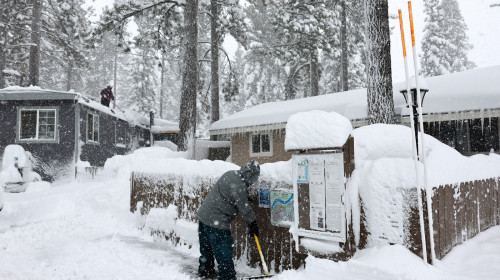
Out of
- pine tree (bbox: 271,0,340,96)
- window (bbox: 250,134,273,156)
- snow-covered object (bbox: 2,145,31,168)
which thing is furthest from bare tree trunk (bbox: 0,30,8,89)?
pine tree (bbox: 271,0,340,96)

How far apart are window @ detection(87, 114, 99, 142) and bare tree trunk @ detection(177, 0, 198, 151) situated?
20.0 feet

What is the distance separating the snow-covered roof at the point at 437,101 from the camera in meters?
9.94

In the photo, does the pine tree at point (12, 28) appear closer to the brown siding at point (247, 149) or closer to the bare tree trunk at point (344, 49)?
the brown siding at point (247, 149)

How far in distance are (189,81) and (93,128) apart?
702 cm

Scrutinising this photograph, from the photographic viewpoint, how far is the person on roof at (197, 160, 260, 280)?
16.1 feet

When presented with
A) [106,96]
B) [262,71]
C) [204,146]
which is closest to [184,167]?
[204,146]

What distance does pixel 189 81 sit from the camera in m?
14.5

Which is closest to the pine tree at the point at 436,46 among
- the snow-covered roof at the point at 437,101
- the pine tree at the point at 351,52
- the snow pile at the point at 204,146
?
the pine tree at the point at 351,52

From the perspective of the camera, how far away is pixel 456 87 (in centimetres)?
1113

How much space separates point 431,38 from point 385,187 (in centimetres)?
3288

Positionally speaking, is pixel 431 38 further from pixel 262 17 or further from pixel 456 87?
pixel 456 87

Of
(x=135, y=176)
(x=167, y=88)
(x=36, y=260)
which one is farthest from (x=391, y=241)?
(x=167, y=88)

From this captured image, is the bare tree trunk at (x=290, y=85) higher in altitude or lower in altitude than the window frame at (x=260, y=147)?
higher

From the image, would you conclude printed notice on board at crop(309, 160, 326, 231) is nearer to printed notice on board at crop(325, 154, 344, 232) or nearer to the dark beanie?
printed notice on board at crop(325, 154, 344, 232)
